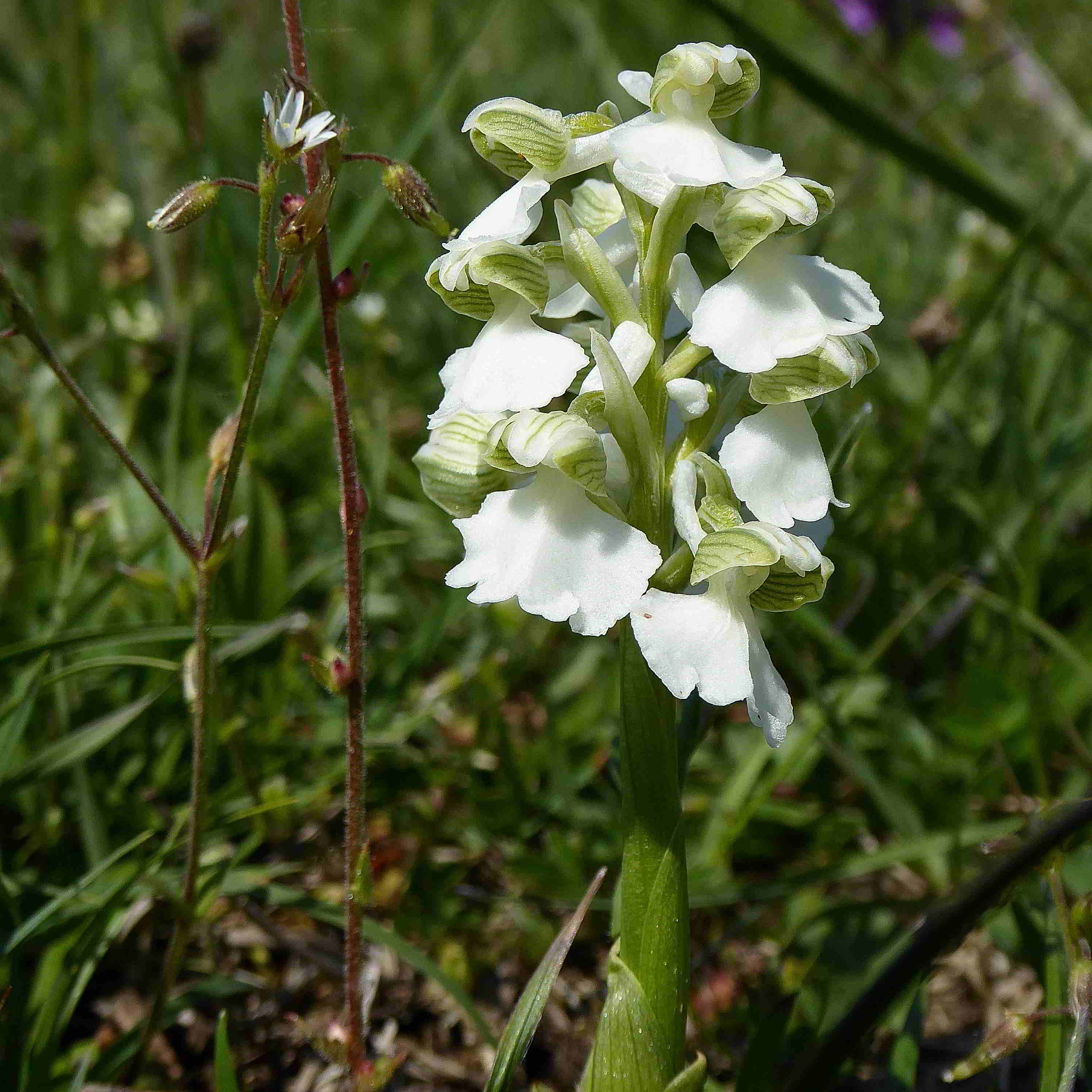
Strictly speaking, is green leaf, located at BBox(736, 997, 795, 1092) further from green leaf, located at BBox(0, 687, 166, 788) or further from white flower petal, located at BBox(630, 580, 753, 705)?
green leaf, located at BBox(0, 687, 166, 788)

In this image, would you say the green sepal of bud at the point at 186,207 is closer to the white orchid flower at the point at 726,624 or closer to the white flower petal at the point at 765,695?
the white orchid flower at the point at 726,624

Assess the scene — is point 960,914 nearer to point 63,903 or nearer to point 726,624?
point 726,624

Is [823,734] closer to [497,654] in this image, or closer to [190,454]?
[497,654]

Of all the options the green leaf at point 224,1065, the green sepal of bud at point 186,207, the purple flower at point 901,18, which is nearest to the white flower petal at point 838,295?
the green sepal of bud at point 186,207

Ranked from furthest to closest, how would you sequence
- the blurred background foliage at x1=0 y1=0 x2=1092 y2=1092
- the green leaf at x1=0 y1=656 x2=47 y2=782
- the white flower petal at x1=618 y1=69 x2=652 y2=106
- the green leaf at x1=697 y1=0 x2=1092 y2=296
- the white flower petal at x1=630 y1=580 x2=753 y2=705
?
the green leaf at x1=697 y1=0 x2=1092 y2=296 → the blurred background foliage at x1=0 y1=0 x2=1092 y2=1092 → the green leaf at x1=0 y1=656 x2=47 y2=782 → the white flower petal at x1=618 y1=69 x2=652 y2=106 → the white flower petal at x1=630 y1=580 x2=753 y2=705

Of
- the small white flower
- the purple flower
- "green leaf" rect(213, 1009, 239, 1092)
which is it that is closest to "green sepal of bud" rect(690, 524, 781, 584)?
the small white flower

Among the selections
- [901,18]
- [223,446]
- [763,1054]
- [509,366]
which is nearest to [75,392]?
[223,446]

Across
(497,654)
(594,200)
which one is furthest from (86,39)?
(594,200)
